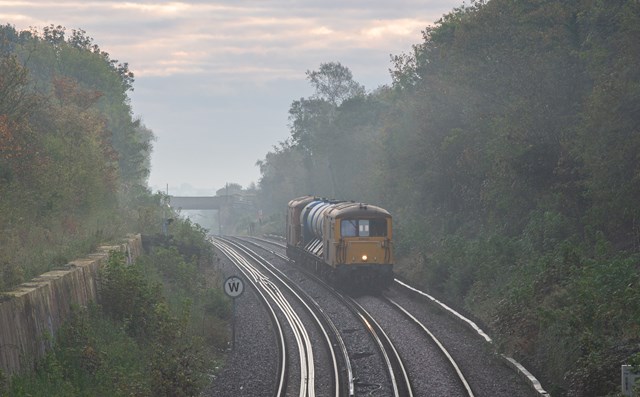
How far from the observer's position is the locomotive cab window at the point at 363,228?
1251 inches

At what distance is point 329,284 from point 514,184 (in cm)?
856

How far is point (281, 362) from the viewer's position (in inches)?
838

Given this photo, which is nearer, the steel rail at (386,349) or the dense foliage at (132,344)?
the dense foliage at (132,344)

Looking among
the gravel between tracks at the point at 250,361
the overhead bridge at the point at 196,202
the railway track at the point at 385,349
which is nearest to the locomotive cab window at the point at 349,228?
the railway track at the point at 385,349

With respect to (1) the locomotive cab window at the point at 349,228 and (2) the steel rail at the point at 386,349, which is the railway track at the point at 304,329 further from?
(1) the locomotive cab window at the point at 349,228

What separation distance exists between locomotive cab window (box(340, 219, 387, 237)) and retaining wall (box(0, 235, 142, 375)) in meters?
13.1

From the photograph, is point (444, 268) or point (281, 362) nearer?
point (281, 362)

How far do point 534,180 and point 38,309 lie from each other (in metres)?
21.9

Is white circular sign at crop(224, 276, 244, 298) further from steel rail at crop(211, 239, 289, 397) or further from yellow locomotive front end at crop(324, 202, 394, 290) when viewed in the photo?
yellow locomotive front end at crop(324, 202, 394, 290)

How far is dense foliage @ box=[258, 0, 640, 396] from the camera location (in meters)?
19.7

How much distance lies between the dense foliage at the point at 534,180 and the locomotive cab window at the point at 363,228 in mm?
3247

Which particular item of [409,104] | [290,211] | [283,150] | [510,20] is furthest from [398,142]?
[283,150]

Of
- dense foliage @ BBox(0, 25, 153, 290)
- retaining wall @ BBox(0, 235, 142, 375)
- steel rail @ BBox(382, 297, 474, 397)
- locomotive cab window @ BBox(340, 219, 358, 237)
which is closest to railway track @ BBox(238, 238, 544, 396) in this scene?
steel rail @ BBox(382, 297, 474, 397)

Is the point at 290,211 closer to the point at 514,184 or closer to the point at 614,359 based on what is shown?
the point at 514,184
